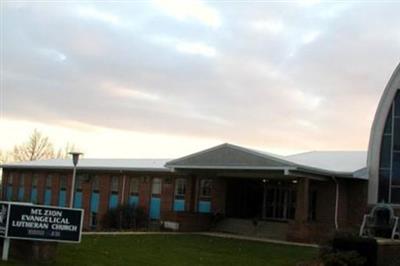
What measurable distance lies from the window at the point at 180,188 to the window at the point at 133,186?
350 centimetres

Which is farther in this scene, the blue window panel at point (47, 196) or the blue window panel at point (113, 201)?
the blue window panel at point (47, 196)

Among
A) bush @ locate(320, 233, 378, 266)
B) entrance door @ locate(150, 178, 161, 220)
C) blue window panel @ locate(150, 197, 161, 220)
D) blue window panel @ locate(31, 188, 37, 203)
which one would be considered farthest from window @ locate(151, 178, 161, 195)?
bush @ locate(320, 233, 378, 266)

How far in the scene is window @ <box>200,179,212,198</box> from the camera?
126 feet

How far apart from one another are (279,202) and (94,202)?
1497cm

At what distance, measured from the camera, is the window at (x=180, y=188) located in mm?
40041

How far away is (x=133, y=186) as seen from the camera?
43125mm

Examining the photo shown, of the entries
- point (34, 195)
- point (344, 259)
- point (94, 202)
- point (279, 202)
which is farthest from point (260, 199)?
point (34, 195)

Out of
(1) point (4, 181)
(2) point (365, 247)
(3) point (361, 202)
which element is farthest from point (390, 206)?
(1) point (4, 181)

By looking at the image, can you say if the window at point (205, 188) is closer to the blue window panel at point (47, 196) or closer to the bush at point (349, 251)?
the blue window panel at point (47, 196)

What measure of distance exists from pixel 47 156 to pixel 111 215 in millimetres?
51301

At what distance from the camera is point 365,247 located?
725 inches

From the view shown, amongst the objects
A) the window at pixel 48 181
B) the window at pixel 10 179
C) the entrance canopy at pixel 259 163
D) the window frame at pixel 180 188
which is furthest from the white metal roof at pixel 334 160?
the window at pixel 10 179

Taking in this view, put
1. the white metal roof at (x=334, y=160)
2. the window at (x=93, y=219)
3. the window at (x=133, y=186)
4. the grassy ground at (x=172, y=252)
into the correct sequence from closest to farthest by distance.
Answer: the grassy ground at (x=172, y=252), the white metal roof at (x=334, y=160), the window at (x=133, y=186), the window at (x=93, y=219)

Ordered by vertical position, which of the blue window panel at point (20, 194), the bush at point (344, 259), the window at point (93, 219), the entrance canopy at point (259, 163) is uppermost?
the entrance canopy at point (259, 163)
